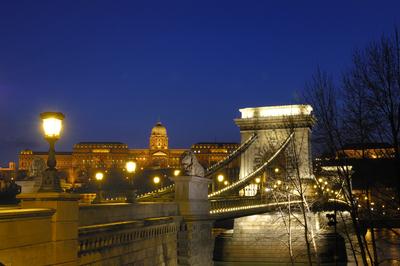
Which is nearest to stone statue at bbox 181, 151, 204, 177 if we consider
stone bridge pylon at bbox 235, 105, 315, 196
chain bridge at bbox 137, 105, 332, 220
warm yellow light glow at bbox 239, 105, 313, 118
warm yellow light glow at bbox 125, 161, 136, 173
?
warm yellow light glow at bbox 125, 161, 136, 173

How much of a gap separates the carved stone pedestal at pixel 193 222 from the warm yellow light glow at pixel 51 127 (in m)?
12.4

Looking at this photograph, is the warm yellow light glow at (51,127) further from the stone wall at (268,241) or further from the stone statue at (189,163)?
the stone wall at (268,241)

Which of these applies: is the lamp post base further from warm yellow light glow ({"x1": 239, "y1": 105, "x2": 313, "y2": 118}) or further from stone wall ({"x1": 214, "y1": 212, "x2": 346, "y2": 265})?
warm yellow light glow ({"x1": 239, "y1": 105, "x2": 313, "y2": 118})

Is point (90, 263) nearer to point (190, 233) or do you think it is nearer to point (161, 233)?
point (161, 233)

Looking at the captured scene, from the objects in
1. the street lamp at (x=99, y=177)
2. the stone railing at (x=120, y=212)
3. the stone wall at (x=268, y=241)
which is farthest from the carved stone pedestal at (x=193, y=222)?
the stone wall at (x=268, y=241)

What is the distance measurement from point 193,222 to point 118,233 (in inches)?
315

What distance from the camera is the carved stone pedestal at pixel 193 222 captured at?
79.0 ft

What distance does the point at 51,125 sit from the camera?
40.4 ft

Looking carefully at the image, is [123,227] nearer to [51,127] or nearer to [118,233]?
[118,233]

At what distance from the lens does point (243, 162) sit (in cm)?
6956

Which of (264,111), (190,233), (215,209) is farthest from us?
(264,111)

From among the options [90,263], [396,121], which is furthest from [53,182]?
[396,121]

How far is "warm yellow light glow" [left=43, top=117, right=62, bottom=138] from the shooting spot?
485 inches

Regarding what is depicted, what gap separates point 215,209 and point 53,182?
19330 millimetres
